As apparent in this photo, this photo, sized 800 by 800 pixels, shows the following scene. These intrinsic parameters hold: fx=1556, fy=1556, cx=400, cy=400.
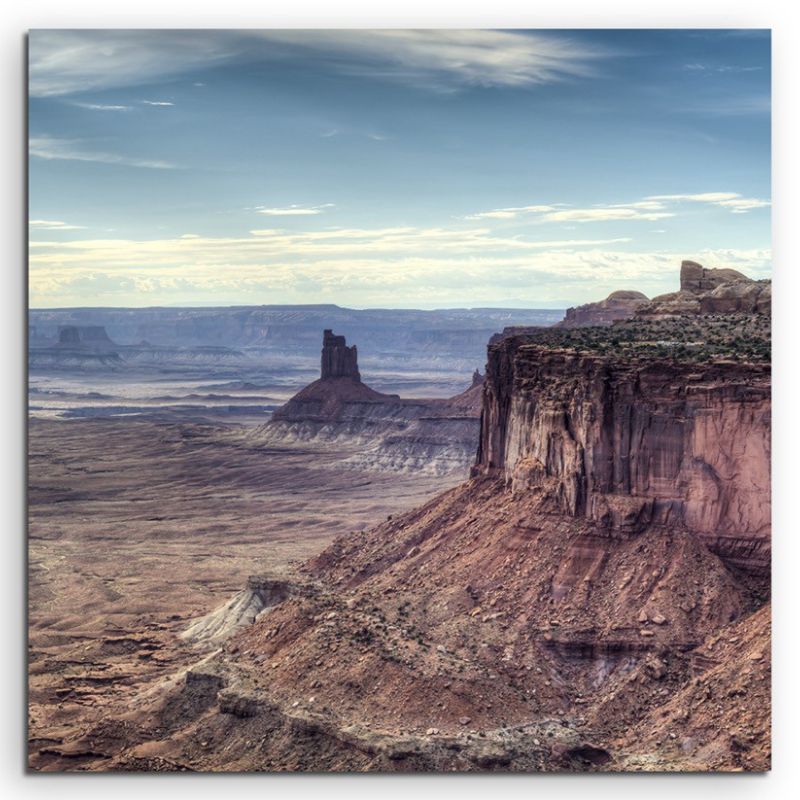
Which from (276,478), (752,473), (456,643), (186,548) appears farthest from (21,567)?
(276,478)

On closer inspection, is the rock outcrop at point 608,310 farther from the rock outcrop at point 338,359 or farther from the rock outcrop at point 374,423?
the rock outcrop at point 338,359

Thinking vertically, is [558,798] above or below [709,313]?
below

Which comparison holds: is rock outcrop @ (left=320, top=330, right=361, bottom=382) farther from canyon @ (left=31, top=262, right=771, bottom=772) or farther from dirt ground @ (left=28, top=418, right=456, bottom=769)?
canyon @ (left=31, top=262, right=771, bottom=772)

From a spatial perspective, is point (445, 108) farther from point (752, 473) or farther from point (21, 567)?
point (21, 567)

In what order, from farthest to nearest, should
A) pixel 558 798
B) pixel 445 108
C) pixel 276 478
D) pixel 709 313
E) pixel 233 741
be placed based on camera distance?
1. pixel 276 478
2. pixel 709 313
3. pixel 445 108
4. pixel 233 741
5. pixel 558 798
